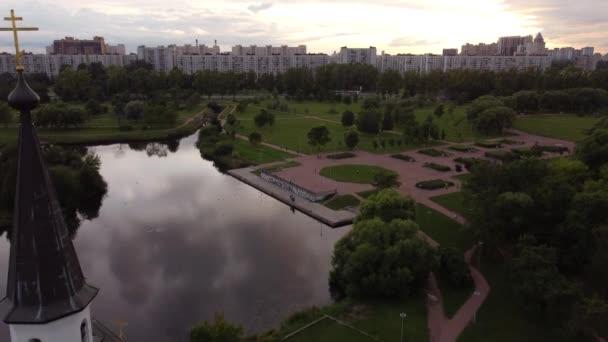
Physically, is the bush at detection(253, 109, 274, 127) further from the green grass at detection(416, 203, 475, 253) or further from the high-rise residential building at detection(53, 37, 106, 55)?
the high-rise residential building at detection(53, 37, 106, 55)

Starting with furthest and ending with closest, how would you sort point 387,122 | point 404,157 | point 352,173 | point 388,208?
point 387,122, point 404,157, point 352,173, point 388,208

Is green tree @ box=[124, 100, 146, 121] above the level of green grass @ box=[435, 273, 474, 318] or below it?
above

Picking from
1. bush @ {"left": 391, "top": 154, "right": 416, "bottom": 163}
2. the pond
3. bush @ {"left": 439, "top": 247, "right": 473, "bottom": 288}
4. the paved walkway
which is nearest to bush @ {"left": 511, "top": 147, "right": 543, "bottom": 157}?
bush @ {"left": 391, "top": 154, "right": 416, "bottom": 163}

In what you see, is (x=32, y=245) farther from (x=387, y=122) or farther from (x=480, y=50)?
(x=480, y=50)

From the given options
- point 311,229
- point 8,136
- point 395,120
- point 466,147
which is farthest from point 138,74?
Result: point 311,229

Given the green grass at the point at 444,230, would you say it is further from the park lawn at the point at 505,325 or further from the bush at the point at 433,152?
the bush at the point at 433,152

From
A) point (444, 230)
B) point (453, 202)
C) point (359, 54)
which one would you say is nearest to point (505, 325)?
point (444, 230)
